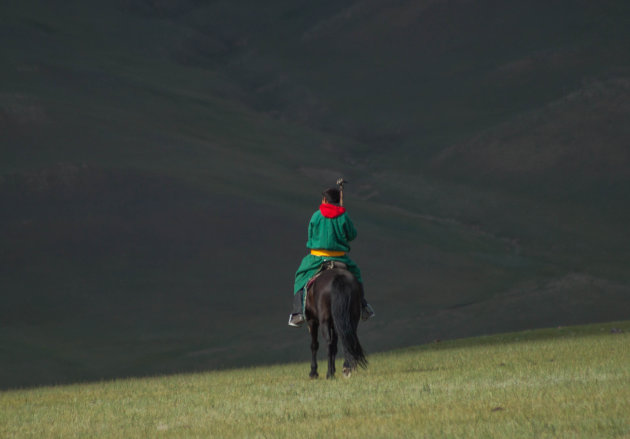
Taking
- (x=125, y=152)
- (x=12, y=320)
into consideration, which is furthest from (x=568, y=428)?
(x=125, y=152)

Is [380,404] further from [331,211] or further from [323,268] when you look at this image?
[331,211]

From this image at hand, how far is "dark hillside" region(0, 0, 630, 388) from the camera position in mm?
37125

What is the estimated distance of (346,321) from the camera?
1192 centimetres

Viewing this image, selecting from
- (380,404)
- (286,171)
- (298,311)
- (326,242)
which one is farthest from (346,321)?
(286,171)

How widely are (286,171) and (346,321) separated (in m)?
49.9

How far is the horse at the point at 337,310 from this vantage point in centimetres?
1184

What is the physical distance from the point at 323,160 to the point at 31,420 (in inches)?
2318

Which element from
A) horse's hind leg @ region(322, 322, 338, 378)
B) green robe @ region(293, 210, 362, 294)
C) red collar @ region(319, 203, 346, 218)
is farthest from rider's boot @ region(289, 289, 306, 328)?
red collar @ region(319, 203, 346, 218)

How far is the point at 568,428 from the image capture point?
22.0ft

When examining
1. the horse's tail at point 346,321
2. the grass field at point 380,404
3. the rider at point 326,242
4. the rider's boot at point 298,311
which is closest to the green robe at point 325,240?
the rider at point 326,242

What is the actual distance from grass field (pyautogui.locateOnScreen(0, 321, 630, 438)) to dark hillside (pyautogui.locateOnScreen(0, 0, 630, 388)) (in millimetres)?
17775

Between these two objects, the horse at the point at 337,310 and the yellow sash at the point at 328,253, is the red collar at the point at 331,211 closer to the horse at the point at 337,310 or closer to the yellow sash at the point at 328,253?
the yellow sash at the point at 328,253

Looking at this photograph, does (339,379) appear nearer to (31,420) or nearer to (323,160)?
(31,420)

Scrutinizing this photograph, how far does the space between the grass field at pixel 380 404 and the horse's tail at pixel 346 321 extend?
0.28 m
